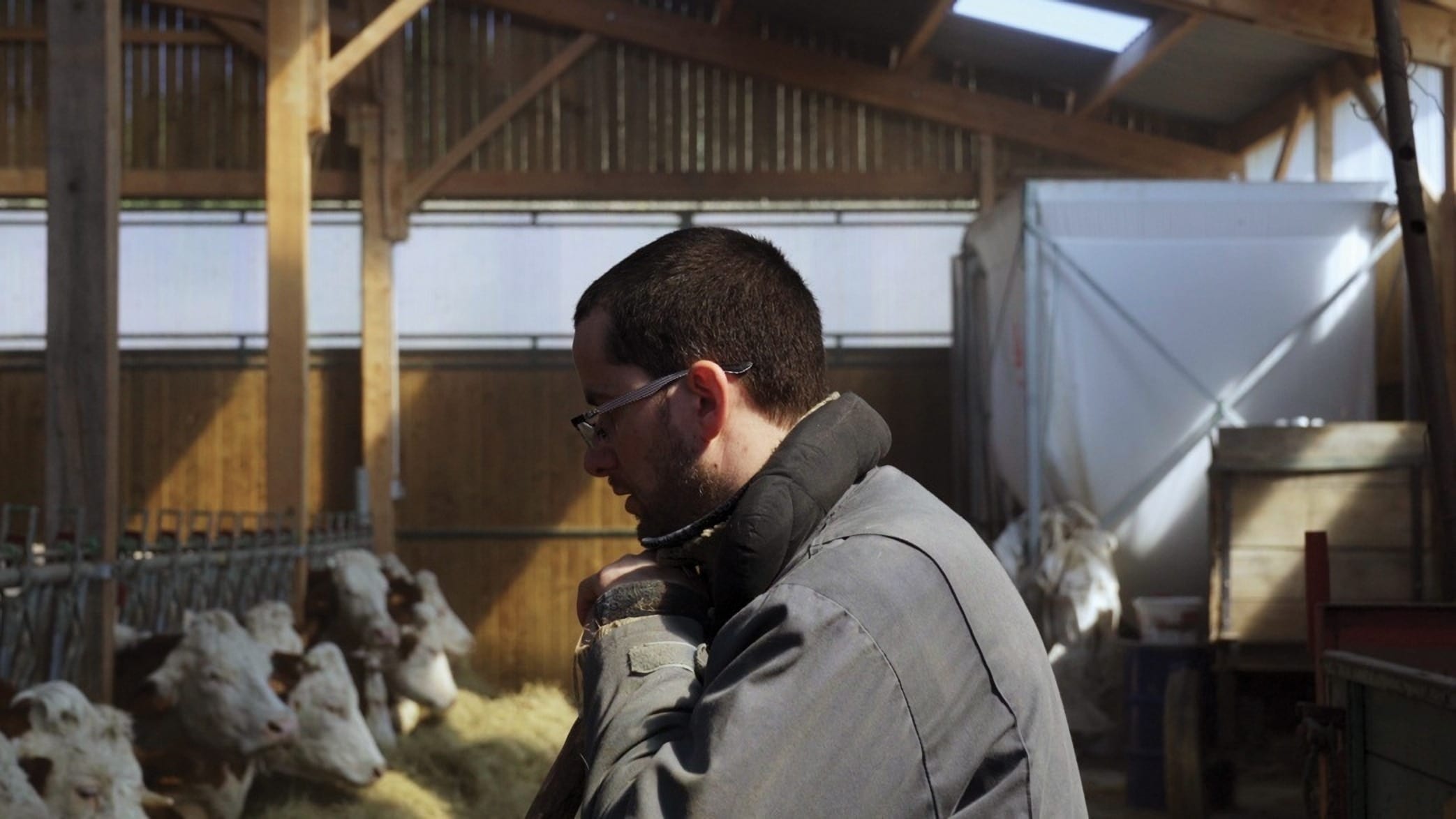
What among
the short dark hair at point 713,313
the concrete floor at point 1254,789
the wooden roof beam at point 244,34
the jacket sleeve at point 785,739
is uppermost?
the wooden roof beam at point 244,34

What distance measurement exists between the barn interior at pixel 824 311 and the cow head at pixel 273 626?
12.2 inches

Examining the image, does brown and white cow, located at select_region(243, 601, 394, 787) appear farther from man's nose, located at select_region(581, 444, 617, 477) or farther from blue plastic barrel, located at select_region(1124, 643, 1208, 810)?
man's nose, located at select_region(581, 444, 617, 477)

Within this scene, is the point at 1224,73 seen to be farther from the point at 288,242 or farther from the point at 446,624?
the point at 288,242

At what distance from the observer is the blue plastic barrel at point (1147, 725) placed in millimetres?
7992

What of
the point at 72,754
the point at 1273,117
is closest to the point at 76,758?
the point at 72,754

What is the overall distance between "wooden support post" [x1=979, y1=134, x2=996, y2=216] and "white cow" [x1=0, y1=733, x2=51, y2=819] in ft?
39.9

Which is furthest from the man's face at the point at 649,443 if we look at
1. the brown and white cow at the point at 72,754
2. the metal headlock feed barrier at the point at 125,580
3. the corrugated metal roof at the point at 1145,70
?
the corrugated metal roof at the point at 1145,70

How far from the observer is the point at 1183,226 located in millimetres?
9781

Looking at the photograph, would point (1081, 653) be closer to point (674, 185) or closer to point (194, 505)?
point (674, 185)

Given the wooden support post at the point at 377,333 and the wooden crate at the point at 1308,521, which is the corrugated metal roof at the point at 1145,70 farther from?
the wooden crate at the point at 1308,521

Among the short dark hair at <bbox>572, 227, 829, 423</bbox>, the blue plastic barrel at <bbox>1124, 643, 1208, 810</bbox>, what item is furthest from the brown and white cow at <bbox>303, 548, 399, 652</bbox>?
the short dark hair at <bbox>572, 227, 829, 423</bbox>

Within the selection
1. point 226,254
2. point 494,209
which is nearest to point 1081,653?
point 494,209

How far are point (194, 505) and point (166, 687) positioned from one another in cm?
976

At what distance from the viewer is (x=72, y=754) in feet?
13.8
